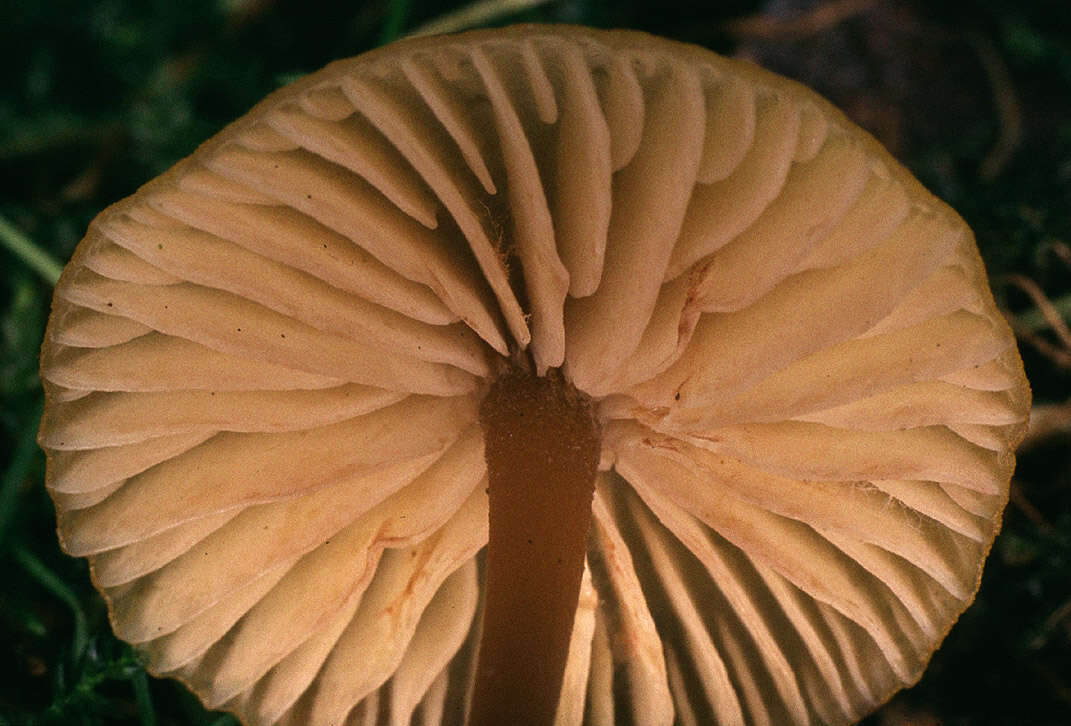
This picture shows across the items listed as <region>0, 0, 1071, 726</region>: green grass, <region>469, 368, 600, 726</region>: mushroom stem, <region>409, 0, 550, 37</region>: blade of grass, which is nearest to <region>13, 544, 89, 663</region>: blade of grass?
<region>0, 0, 1071, 726</region>: green grass

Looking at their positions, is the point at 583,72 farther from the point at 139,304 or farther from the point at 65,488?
the point at 65,488

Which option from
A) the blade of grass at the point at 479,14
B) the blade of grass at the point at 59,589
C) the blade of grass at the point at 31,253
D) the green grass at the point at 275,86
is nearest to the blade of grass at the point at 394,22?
the green grass at the point at 275,86

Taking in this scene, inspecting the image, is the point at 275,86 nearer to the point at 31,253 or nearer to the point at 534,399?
the point at 31,253

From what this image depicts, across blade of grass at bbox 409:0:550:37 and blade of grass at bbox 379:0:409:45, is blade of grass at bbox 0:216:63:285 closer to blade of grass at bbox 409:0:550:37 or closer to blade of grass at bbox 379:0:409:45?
blade of grass at bbox 379:0:409:45

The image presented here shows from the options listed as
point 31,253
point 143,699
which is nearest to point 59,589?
point 143,699

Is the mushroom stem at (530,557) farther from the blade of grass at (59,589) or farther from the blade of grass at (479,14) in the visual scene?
the blade of grass at (479,14)
